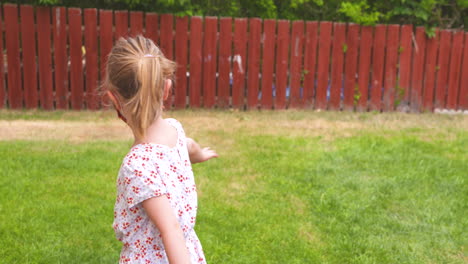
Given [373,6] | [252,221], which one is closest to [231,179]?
[252,221]

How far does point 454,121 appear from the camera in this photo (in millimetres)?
8680

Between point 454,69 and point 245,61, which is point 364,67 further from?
point 245,61

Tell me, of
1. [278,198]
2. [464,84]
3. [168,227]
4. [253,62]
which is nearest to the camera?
[168,227]

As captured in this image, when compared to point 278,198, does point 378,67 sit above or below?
above

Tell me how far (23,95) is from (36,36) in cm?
97

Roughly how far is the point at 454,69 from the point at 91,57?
626 centimetres

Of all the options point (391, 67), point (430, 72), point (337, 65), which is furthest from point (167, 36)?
point (430, 72)

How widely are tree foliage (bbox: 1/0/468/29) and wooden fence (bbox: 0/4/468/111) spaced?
35 centimetres

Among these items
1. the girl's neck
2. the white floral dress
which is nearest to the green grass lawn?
the white floral dress

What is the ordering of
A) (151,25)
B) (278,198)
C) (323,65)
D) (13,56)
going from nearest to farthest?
1. (278,198)
2. (13,56)
3. (151,25)
4. (323,65)

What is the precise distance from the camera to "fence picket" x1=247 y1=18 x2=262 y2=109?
29.1 ft

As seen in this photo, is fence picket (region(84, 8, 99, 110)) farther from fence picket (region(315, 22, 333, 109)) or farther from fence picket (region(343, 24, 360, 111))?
fence picket (region(343, 24, 360, 111))

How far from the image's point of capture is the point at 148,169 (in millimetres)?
1972

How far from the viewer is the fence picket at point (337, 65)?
29.8 feet
